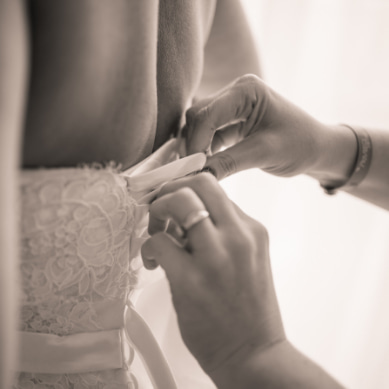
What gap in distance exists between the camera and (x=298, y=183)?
1450mm

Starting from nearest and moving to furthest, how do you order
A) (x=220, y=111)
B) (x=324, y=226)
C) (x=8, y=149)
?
(x=8, y=149) < (x=220, y=111) < (x=324, y=226)

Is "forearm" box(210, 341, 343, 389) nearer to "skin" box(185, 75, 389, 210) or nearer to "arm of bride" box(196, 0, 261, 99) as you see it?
"skin" box(185, 75, 389, 210)

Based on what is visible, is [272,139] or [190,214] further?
[272,139]

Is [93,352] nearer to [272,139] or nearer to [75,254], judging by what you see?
[75,254]

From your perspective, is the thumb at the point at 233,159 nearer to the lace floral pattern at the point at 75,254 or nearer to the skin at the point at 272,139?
the skin at the point at 272,139

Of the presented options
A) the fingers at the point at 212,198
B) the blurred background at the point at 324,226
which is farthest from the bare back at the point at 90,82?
the blurred background at the point at 324,226

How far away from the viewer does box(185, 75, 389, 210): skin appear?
2.10 ft

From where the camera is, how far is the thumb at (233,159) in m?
0.63

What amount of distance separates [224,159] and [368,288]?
3.49ft

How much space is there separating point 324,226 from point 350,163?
24.8 inches

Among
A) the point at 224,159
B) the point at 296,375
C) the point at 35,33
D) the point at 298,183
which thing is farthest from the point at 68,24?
the point at 298,183

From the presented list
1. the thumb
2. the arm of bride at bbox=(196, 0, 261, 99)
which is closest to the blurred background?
the arm of bride at bbox=(196, 0, 261, 99)

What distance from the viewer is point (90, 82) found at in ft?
1.48

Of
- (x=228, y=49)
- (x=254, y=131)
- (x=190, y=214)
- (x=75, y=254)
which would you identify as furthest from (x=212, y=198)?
(x=228, y=49)
